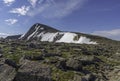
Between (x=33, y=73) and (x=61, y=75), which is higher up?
(x=33, y=73)

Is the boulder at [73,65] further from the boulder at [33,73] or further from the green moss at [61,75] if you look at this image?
the boulder at [33,73]

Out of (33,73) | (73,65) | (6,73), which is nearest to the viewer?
(6,73)

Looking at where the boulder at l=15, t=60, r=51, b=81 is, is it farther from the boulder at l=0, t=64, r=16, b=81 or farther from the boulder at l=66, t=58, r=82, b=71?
the boulder at l=66, t=58, r=82, b=71

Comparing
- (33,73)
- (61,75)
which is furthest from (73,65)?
(33,73)

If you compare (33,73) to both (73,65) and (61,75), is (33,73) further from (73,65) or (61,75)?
(73,65)

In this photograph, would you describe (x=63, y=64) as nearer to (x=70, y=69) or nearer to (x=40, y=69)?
(x=70, y=69)
